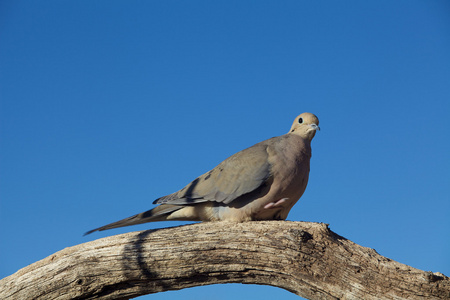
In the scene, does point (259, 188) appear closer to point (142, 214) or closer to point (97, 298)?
point (142, 214)

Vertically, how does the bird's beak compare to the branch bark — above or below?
above

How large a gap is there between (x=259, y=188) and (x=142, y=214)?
1221mm

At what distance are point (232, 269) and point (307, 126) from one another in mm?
1776

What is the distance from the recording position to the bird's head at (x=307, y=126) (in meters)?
4.82

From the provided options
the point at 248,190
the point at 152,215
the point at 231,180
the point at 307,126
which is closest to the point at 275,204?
the point at 248,190

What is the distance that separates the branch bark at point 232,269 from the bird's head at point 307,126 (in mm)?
1171

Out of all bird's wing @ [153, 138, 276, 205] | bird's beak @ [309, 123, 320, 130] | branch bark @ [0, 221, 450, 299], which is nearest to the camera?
branch bark @ [0, 221, 450, 299]

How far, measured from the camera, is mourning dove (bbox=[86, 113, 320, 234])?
4.41 metres

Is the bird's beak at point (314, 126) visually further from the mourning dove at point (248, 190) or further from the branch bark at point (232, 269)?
the branch bark at point (232, 269)

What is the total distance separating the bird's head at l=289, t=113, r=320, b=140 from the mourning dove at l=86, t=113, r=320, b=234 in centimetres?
2

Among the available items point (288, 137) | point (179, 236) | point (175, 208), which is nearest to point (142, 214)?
point (175, 208)

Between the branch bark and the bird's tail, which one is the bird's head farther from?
the bird's tail

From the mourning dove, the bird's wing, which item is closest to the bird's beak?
the mourning dove

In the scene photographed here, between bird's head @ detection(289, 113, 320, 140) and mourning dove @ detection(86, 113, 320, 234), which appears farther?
bird's head @ detection(289, 113, 320, 140)
